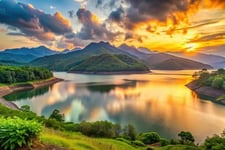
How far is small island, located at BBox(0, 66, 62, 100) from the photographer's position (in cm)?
7369

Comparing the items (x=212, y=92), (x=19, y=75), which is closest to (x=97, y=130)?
(x=212, y=92)

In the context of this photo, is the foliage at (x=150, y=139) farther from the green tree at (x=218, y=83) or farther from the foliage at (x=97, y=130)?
the green tree at (x=218, y=83)

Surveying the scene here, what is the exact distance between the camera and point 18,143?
7.48 m

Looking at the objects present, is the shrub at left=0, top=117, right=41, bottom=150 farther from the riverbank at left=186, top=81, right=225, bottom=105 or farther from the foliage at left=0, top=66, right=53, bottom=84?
the foliage at left=0, top=66, right=53, bottom=84

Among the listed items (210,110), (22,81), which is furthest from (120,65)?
(210,110)

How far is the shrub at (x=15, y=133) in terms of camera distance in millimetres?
7562

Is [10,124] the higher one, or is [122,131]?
[10,124]

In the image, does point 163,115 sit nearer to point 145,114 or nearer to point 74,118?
point 145,114

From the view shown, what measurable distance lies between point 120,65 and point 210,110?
14969cm

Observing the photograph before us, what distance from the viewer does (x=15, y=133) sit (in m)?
7.59

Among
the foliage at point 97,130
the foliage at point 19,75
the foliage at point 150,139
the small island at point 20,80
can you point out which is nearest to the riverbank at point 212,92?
the foliage at point 150,139

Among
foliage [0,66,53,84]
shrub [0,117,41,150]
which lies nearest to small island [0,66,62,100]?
foliage [0,66,53,84]

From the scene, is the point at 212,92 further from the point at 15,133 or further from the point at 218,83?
the point at 15,133

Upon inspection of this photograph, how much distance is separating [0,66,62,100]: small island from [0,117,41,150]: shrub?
62434 millimetres
